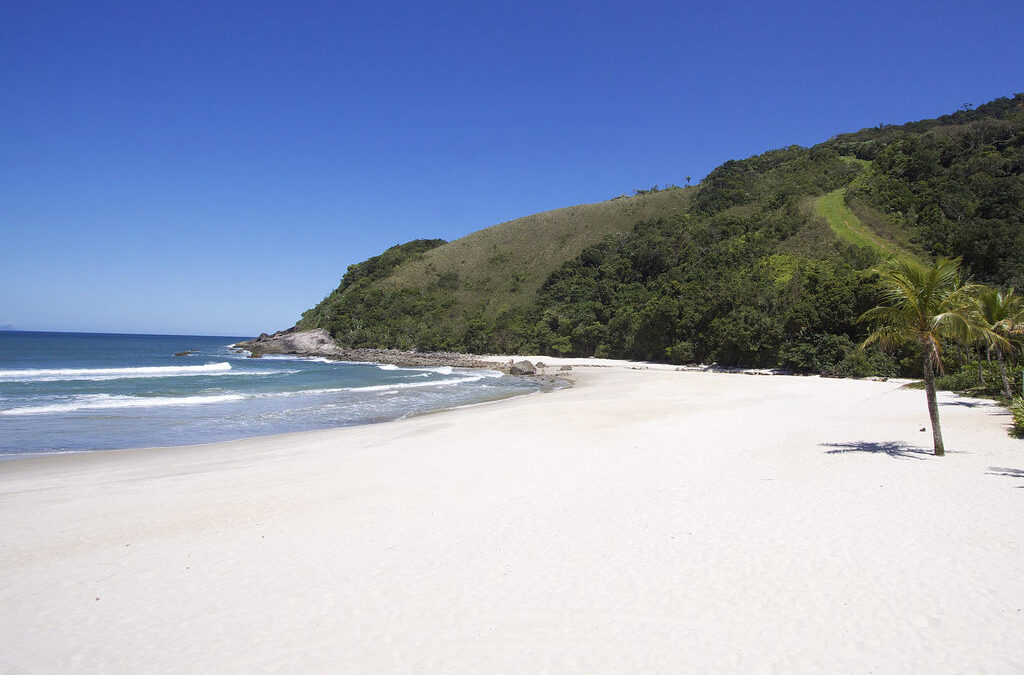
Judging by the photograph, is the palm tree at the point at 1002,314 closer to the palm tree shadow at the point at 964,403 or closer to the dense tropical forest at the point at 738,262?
the palm tree shadow at the point at 964,403

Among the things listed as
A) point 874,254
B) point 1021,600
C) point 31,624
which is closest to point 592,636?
point 1021,600

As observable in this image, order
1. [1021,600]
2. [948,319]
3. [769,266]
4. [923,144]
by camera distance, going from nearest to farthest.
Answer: [1021,600]
[948,319]
[769,266]
[923,144]

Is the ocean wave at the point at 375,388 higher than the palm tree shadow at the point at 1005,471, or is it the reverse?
the ocean wave at the point at 375,388

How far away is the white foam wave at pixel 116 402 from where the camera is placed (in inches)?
826

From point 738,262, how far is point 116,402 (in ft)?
158

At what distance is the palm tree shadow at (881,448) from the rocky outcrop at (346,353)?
34419 mm

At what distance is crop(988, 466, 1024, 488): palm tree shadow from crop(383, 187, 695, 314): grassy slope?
6177 cm

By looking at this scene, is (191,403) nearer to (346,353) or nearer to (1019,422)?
(1019,422)

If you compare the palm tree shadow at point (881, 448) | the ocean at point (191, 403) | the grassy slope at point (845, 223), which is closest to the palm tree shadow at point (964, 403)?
the palm tree shadow at point (881, 448)

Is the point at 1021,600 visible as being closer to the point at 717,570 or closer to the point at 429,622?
the point at 717,570

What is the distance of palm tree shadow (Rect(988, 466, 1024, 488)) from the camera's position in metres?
8.50

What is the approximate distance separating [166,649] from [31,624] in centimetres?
161

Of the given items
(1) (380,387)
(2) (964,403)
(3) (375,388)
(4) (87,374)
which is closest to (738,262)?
(2) (964,403)

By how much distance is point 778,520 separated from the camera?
678cm
